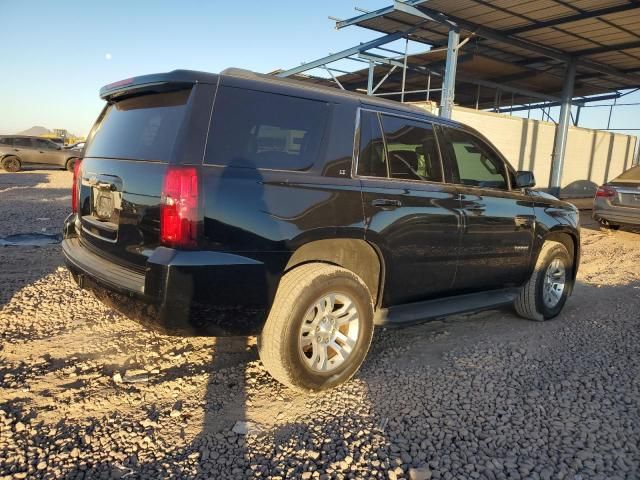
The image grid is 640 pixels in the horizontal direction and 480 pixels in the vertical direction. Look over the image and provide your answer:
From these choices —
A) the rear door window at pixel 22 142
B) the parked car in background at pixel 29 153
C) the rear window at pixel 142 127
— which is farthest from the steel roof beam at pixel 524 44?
the rear door window at pixel 22 142

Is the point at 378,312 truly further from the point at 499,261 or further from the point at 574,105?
the point at 574,105

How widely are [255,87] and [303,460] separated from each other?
2109mm

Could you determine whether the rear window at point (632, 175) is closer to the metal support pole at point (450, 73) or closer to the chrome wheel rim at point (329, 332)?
the metal support pole at point (450, 73)

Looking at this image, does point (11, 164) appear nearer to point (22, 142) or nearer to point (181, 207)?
point (22, 142)

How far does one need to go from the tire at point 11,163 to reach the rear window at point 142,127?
20.5m

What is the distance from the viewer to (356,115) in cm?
343

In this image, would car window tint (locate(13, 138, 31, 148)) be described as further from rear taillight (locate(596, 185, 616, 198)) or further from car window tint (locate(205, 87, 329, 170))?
car window tint (locate(205, 87, 329, 170))

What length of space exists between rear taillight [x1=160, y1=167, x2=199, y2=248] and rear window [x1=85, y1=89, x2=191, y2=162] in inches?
7.0

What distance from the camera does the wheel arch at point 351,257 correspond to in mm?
3105

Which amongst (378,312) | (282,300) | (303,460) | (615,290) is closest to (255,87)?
(282,300)

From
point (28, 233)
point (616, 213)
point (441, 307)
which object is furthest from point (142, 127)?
point (616, 213)

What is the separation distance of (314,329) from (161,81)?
5.79 feet

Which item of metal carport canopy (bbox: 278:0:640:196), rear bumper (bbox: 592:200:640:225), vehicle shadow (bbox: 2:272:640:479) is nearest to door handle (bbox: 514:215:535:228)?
vehicle shadow (bbox: 2:272:640:479)

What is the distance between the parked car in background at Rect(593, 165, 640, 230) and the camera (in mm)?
9805
